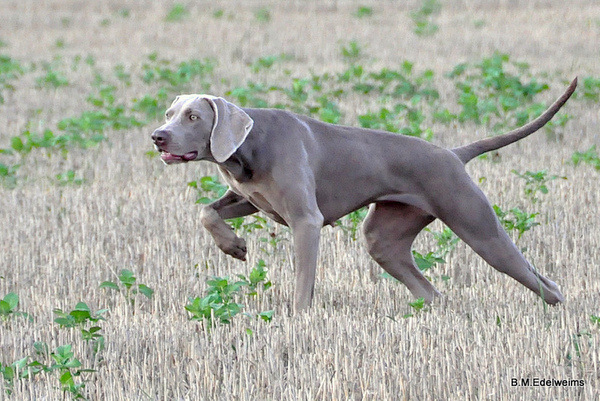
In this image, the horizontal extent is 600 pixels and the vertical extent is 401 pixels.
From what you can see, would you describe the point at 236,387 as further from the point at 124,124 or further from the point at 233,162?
the point at 124,124

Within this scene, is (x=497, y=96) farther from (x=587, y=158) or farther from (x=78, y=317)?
(x=78, y=317)

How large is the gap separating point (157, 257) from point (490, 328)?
2.59 meters

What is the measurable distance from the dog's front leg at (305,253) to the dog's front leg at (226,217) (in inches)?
16.2

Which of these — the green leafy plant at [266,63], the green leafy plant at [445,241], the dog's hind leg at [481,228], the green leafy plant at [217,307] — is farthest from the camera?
the green leafy plant at [266,63]

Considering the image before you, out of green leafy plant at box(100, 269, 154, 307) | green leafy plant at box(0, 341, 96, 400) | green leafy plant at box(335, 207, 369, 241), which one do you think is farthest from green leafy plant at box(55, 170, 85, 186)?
green leafy plant at box(0, 341, 96, 400)

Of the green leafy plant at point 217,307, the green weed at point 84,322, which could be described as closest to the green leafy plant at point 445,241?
the green leafy plant at point 217,307

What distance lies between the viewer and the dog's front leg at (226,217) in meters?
5.38

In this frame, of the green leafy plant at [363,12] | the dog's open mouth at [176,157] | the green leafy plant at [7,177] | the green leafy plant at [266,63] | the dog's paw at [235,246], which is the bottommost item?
the dog's paw at [235,246]

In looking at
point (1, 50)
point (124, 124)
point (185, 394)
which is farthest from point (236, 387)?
point (1, 50)

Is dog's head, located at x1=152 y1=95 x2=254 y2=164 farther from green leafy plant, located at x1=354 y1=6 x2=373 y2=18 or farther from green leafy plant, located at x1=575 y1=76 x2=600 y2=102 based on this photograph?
green leafy plant, located at x1=354 y1=6 x2=373 y2=18

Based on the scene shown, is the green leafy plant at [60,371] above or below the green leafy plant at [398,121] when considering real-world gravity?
below

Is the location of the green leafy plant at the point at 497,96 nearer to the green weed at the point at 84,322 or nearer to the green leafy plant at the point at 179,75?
the green leafy plant at the point at 179,75

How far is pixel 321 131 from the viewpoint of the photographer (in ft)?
17.9

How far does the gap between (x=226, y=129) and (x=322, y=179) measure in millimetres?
661
